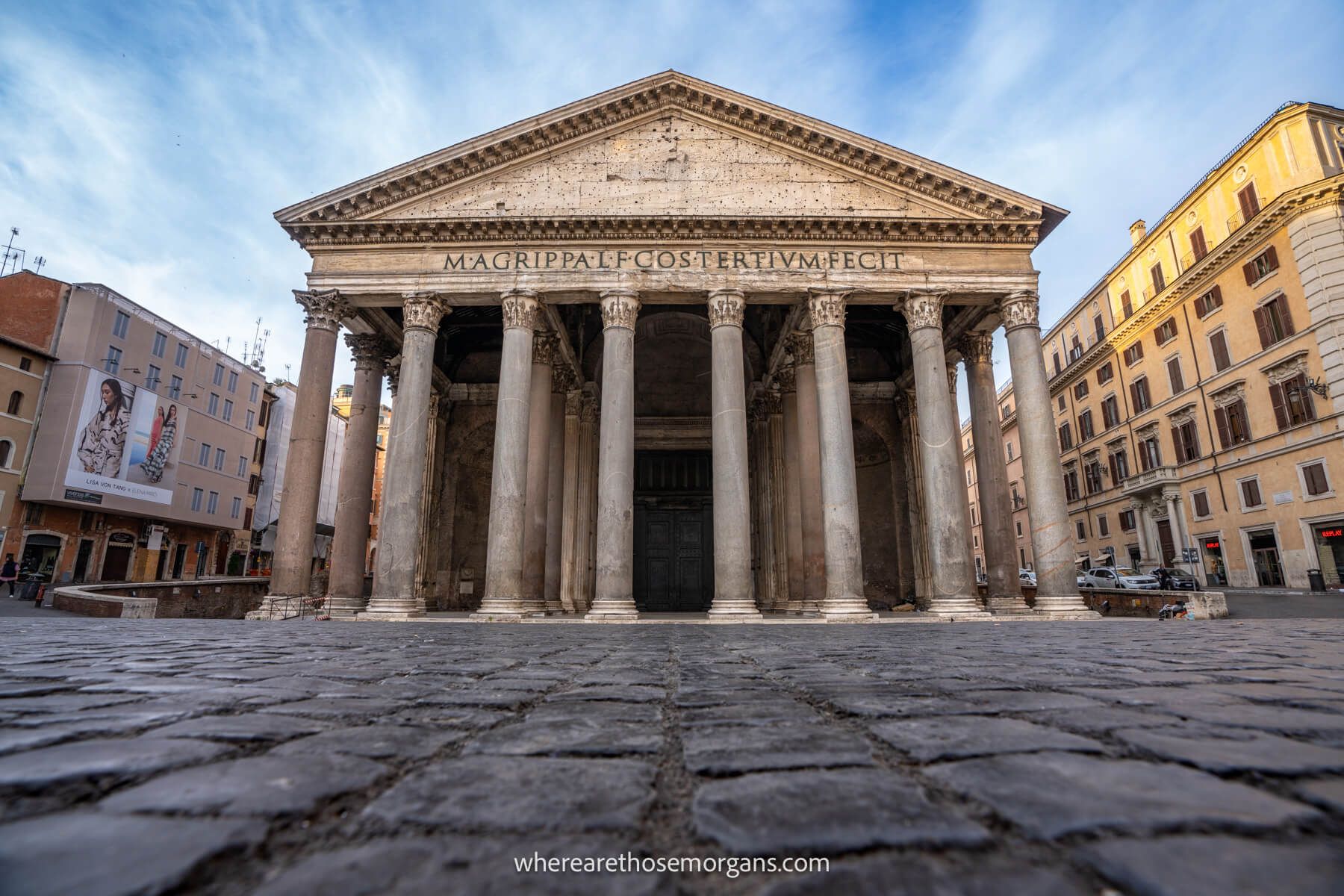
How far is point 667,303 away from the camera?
14.7 metres

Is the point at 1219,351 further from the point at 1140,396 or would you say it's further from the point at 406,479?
the point at 406,479

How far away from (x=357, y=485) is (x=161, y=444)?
22517mm

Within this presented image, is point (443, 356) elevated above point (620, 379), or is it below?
above

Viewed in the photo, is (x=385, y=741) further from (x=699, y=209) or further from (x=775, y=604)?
(x=775, y=604)

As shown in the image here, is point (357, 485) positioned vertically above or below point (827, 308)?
below

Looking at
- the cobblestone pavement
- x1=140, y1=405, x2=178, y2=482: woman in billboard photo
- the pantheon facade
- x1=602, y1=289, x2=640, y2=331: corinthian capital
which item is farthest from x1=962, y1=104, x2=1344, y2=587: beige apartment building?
x1=140, y1=405, x2=178, y2=482: woman in billboard photo

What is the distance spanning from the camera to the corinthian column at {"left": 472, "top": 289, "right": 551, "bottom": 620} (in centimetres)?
1244

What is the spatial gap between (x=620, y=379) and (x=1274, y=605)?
54.5ft

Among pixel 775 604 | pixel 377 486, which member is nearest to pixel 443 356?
pixel 775 604

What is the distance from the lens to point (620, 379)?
43.0 ft

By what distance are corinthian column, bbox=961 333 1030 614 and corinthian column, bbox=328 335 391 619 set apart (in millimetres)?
13229

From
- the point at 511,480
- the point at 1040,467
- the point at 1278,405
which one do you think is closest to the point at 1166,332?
the point at 1278,405

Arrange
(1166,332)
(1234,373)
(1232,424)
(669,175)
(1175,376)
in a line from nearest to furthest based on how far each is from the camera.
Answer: (669,175) → (1234,373) → (1232,424) → (1175,376) → (1166,332)

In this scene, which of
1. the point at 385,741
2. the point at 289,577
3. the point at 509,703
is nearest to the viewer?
the point at 385,741
